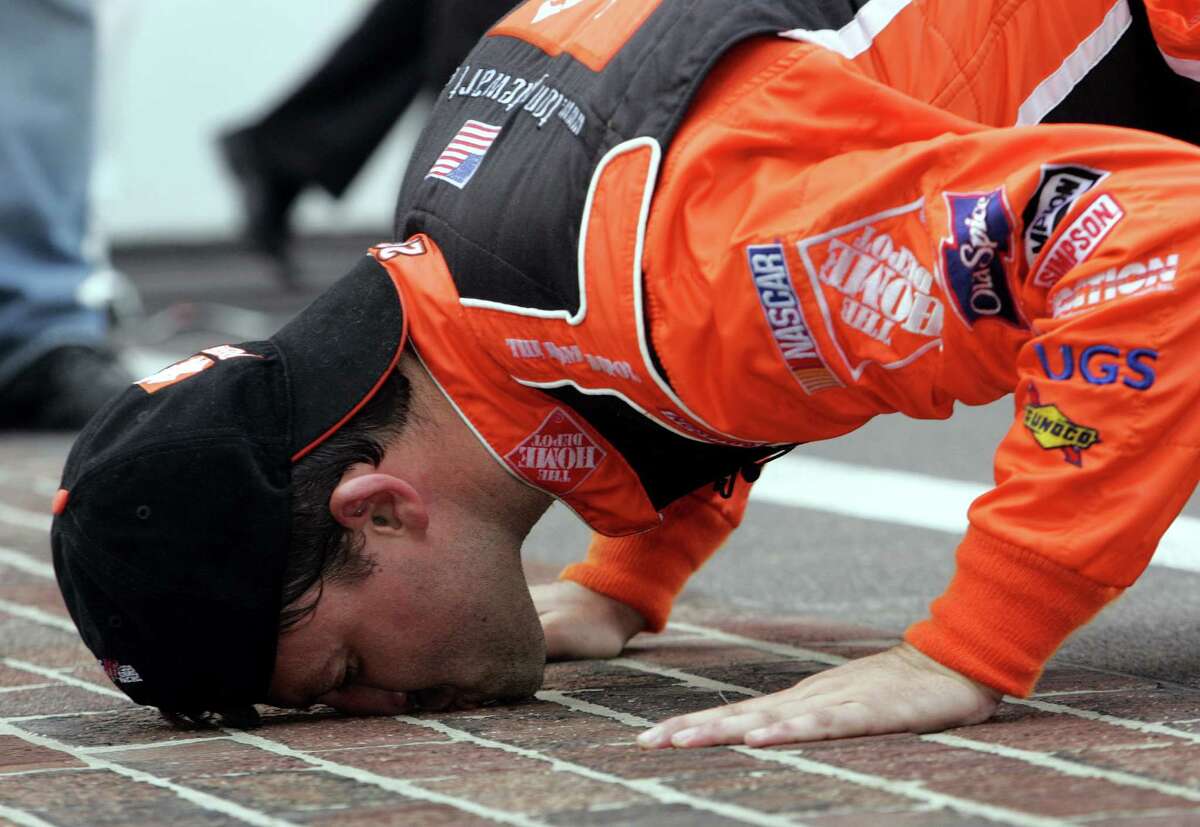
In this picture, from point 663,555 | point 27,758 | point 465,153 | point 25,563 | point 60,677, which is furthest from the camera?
point 25,563

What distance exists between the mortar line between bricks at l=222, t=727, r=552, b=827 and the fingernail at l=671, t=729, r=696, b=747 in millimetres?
262

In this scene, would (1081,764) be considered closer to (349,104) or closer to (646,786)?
(646,786)

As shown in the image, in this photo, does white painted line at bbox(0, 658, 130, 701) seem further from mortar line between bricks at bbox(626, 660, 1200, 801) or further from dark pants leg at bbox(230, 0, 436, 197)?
dark pants leg at bbox(230, 0, 436, 197)

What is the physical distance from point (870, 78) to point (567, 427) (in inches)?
19.7

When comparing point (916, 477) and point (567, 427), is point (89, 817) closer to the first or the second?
point (567, 427)

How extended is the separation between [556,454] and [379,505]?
0.67ft

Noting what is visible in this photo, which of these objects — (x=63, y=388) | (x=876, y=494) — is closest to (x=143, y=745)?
(x=876, y=494)

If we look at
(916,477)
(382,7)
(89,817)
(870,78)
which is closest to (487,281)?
(870,78)

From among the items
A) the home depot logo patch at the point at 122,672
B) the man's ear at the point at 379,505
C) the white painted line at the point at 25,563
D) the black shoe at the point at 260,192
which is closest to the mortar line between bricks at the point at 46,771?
the home depot logo patch at the point at 122,672

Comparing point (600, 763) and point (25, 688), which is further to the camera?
point (25, 688)

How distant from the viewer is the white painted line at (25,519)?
392 centimetres

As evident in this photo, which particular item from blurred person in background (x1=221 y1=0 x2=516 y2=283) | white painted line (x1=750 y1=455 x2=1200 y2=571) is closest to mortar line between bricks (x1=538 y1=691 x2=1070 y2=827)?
white painted line (x1=750 y1=455 x2=1200 y2=571)

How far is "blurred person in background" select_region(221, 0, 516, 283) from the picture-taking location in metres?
6.50

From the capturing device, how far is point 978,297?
2064 millimetres
